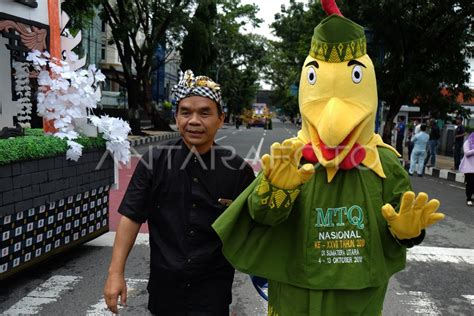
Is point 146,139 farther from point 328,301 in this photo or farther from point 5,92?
point 328,301

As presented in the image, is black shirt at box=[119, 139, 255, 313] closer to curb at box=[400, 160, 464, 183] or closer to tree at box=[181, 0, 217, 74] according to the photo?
curb at box=[400, 160, 464, 183]

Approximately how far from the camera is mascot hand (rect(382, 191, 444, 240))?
1724 mm

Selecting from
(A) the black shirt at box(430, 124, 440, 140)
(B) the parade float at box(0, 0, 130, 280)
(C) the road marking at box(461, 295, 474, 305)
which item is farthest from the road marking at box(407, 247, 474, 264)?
(A) the black shirt at box(430, 124, 440, 140)

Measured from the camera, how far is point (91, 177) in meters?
4.56

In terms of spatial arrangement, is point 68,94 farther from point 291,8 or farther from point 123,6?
point 291,8

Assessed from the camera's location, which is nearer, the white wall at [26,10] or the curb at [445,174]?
the white wall at [26,10]

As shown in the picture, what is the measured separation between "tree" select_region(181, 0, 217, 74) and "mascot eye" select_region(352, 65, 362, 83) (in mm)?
19027

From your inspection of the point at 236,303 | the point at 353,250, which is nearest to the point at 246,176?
the point at 353,250

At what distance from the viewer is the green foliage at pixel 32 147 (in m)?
3.35

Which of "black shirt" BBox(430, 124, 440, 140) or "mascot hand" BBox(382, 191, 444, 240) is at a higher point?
"mascot hand" BBox(382, 191, 444, 240)

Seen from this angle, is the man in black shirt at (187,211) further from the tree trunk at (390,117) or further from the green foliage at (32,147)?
the tree trunk at (390,117)

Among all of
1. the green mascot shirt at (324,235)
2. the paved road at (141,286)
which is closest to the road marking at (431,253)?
the paved road at (141,286)

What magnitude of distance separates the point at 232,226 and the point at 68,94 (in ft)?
10.6

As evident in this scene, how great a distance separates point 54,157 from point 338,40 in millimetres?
2864
